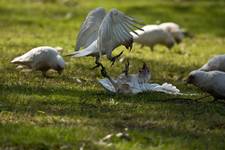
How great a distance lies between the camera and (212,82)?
25.8 ft

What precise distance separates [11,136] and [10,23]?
34.4ft

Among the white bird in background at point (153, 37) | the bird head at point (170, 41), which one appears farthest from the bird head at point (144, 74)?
the bird head at point (170, 41)

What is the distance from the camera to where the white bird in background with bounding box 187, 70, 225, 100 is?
307 inches

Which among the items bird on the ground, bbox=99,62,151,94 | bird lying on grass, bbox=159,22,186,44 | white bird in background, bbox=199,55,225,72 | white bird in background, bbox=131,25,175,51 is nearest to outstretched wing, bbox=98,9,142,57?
bird on the ground, bbox=99,62,151,94

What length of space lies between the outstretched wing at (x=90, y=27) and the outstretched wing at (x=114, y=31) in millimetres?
621

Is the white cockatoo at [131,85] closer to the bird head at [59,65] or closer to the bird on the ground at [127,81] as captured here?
the bird on the ground at [127,81]

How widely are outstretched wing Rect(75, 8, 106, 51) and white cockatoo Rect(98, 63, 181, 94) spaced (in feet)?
1.97

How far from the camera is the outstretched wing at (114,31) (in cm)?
785

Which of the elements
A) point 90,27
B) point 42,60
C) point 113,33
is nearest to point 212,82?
point 113,33

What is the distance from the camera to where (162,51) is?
13.8 m

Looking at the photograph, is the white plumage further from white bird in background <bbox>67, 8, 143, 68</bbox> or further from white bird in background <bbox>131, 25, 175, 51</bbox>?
white bird in background <bbox>67, 8, 143, 68</bbox>

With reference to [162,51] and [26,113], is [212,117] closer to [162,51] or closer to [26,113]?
[26,113]

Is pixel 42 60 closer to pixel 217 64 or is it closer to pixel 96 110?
pixel 96 110

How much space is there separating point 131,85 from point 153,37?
507 centimetres
